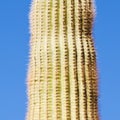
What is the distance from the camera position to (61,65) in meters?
6.32

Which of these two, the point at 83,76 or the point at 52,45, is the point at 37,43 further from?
the point at 83,76

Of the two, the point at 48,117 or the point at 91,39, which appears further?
the point at 91,39

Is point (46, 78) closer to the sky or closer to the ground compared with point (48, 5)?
closer to the ground

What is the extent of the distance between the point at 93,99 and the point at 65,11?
4.16 ft

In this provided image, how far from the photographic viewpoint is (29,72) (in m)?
6.46

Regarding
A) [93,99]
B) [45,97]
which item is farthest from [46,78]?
[93,99]

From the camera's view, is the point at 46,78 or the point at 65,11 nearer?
the point at 46,78

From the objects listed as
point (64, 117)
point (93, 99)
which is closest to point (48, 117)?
point (64, 117)

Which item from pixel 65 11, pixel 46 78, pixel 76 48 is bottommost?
pixel 46 78

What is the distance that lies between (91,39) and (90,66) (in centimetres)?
40

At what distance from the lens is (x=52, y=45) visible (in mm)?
6426

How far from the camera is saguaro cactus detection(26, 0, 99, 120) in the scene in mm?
6172

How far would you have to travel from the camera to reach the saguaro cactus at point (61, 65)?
6172 millimetres

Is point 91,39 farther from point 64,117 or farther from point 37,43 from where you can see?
point 64,117
